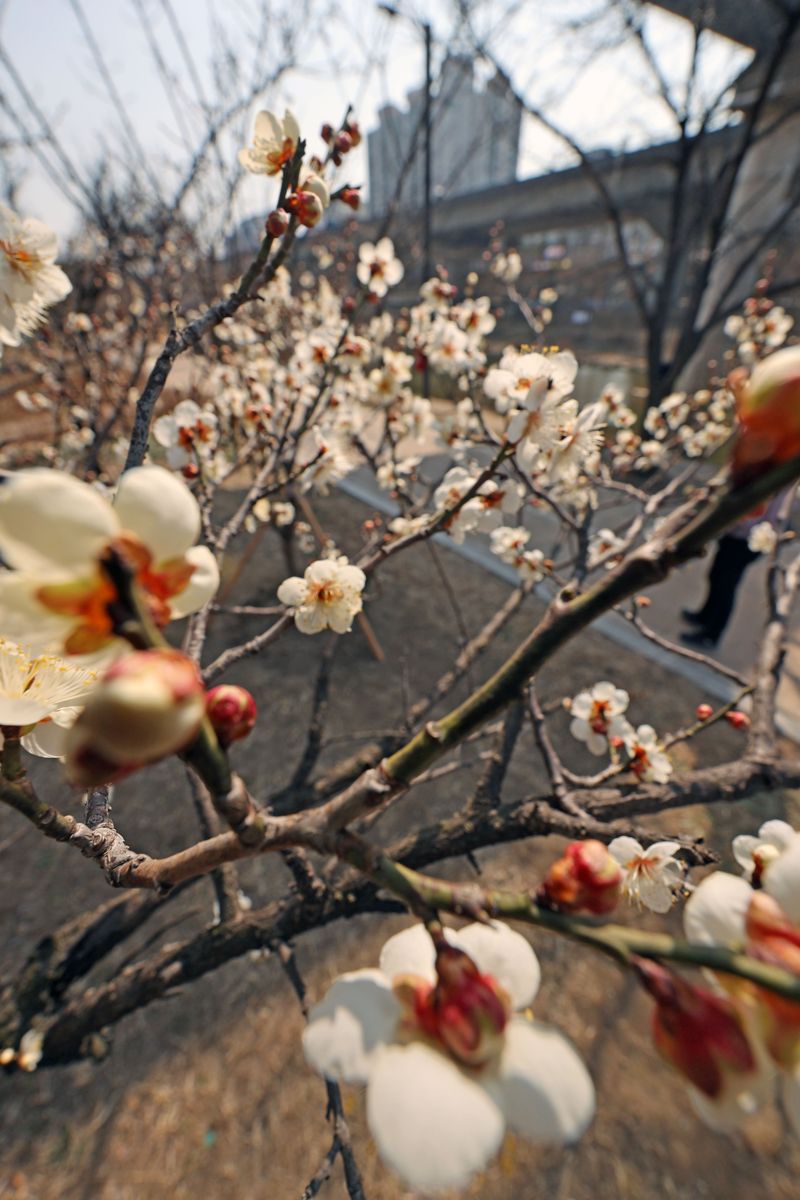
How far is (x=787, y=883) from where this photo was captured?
1.02 ft

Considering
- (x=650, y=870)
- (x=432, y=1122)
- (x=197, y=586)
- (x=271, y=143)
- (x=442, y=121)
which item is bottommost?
(x=650, y=870)

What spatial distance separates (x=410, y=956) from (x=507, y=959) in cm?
6

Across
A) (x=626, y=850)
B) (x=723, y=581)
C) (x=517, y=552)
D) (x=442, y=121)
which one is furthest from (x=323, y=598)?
(x=442, y=121)

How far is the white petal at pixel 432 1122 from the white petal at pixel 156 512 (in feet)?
0.92

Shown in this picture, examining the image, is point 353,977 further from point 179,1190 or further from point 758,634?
point 758,634

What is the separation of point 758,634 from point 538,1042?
3.54 meters

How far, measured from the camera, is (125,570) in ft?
0.76

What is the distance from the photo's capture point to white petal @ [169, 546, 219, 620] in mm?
298

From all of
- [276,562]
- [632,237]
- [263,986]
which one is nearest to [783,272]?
[632,237]

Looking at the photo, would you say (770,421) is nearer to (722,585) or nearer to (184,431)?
(184,431)

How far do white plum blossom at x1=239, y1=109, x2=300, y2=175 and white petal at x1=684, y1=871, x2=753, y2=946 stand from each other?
1041 mm

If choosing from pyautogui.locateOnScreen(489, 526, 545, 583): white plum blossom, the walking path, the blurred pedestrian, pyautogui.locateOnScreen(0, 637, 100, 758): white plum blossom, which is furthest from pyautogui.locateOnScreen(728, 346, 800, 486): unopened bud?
the blurred pedestrian

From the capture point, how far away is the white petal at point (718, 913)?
31 centimetres

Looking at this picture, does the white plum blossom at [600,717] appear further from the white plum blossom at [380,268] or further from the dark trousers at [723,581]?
the dark trousers at [723,581]
